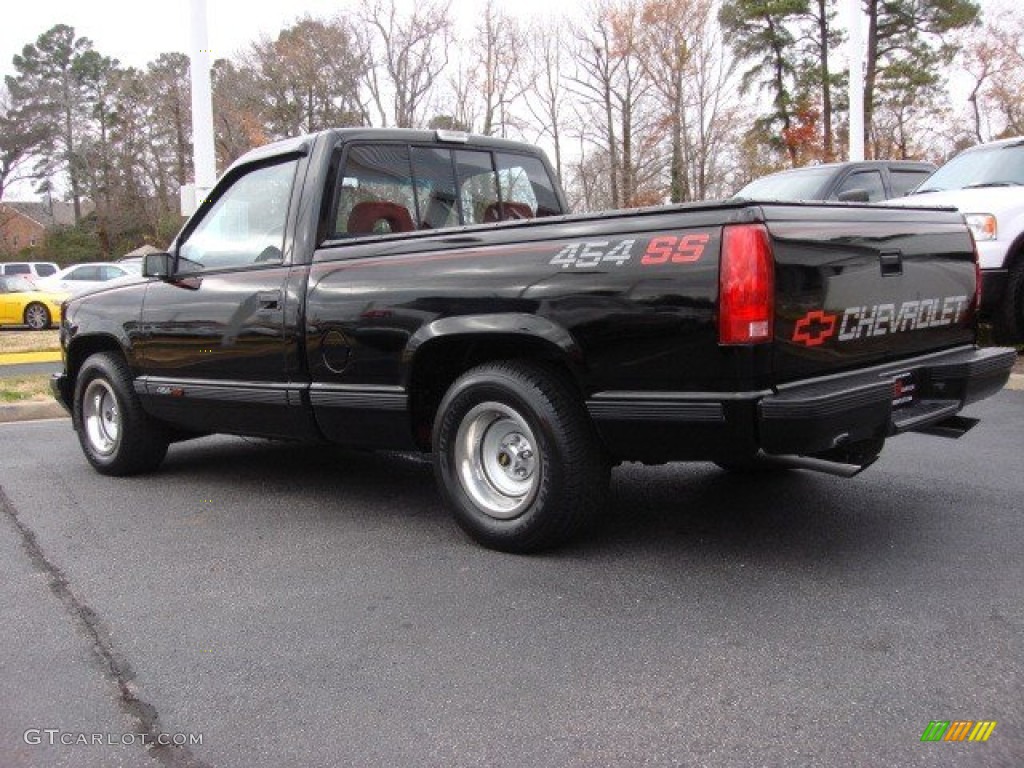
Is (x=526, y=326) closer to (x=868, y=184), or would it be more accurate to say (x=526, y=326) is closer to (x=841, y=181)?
(x=841, y=181)

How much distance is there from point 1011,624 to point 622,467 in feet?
9.04

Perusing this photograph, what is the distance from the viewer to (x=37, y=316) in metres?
21.0

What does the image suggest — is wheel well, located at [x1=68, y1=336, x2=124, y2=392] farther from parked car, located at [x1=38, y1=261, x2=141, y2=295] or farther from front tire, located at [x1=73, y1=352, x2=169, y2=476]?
parked car, located at [x1=38, y1=261, x2=141, y2=295]

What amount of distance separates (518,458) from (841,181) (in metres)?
7.10

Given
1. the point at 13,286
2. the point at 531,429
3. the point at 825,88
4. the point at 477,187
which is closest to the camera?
the point at 531,429

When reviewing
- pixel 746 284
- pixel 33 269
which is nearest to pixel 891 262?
pixel 746 284

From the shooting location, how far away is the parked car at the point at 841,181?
9.51m

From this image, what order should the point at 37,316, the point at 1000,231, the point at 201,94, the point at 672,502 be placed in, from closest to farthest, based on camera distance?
the point at 672,502, the point at 1000,231, the point at 201,94, the point at 37,316

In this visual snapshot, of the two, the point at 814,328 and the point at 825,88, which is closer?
the point at 814,328

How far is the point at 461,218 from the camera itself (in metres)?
5.03

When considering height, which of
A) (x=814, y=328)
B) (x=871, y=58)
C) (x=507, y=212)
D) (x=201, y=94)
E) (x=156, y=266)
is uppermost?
(x=871, y=58)

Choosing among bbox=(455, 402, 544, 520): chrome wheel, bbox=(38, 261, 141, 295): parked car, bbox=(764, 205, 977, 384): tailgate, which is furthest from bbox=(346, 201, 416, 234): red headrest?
bbox=(38, 261, 141, 295): parked car

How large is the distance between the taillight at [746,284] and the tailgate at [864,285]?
60 mm

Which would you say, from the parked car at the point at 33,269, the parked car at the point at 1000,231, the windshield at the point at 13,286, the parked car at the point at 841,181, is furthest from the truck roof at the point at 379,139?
the parked car at the point at 33,269
